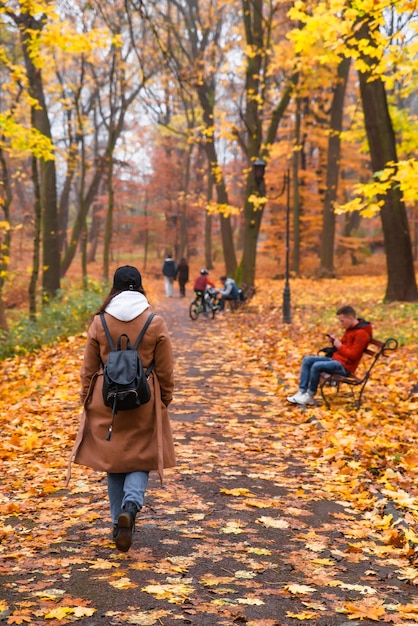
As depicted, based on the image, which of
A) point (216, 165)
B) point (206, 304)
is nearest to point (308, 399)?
point (206, 304)

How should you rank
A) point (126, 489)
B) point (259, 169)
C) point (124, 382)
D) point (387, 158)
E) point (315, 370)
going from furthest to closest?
point (259, 169) → point (387, 158) → point (315, 370) → point (126, 489) → point (124, 382)

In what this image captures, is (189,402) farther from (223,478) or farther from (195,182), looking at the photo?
(195,182)

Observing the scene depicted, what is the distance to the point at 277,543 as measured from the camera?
462 centimetres

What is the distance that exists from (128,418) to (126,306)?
71 cm

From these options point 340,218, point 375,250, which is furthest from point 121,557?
point 340,218

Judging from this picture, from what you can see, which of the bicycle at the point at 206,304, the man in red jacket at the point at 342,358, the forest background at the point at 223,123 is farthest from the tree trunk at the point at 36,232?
the man in red jacket at the point at 342,358

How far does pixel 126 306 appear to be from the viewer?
14.0 ft

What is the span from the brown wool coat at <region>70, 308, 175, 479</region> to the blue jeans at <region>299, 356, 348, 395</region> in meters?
4.69

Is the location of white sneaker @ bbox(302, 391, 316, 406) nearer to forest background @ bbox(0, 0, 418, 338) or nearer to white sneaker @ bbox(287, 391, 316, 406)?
white sneaker @ bbox(287, 391, 316, 406)

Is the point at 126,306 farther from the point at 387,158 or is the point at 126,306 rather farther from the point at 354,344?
the point at 387,158

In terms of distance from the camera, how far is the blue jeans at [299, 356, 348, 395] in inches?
346

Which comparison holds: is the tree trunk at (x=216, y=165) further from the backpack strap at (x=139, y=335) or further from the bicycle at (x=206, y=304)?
the backpack strap at (x=139, y=335)

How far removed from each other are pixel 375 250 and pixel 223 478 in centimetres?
4408

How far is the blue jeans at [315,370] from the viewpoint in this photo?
28.8ft
